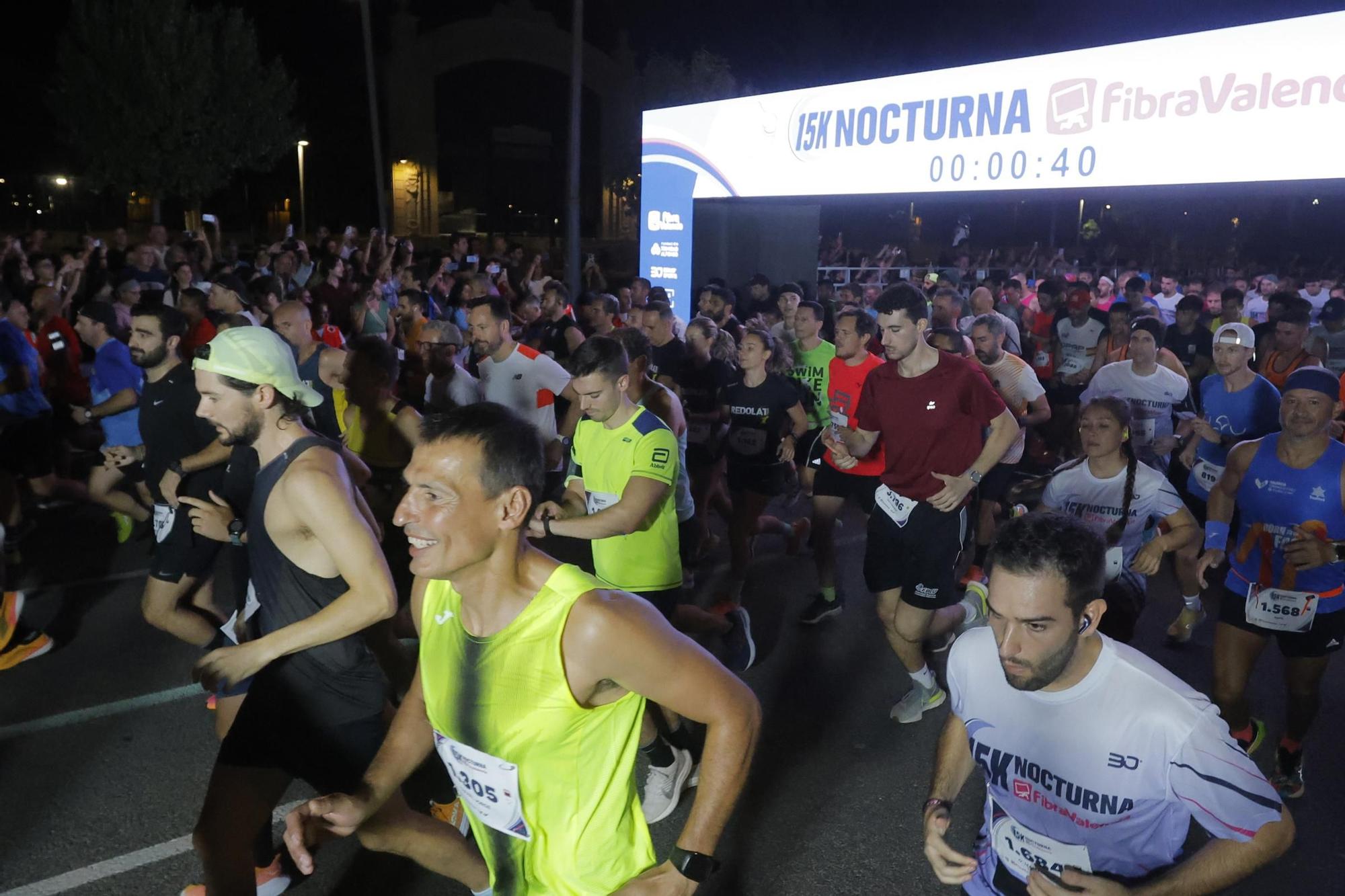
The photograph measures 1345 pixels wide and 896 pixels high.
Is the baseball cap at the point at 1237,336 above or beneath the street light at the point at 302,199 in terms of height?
beneath

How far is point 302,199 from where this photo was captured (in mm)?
32812

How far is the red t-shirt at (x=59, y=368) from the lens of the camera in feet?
28.1

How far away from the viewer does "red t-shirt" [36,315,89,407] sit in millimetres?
8562

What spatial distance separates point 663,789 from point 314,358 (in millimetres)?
4157

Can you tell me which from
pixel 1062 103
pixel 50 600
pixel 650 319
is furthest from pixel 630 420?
pixel 1062 103

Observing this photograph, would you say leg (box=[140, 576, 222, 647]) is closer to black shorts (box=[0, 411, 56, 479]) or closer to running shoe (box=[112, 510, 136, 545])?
running shoe (box=[112, 510, 136, 545])

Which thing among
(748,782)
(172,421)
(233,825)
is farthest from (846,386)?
(233,825)

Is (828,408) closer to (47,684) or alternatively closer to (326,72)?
(47,684)

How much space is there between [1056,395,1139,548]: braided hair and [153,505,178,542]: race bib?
427cm

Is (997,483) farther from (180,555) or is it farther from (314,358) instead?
(180,555)

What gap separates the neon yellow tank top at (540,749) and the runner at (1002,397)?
17.7 feet

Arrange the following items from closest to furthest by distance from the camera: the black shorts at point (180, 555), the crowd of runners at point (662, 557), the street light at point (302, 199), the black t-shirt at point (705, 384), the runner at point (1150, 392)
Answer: the crowd of runners at point (662, 557) → the black shorts at point (180, 555) → the runner at point (1150, 392) → the black t-shirt at point (705, 384) → the street light at point (302, 199)

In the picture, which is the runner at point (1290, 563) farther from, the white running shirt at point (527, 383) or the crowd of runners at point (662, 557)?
the white running shirt at point (527, 383)

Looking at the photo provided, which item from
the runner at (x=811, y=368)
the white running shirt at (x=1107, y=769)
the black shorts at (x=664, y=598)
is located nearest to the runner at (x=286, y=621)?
the black shorts at (x=664, y=598)
